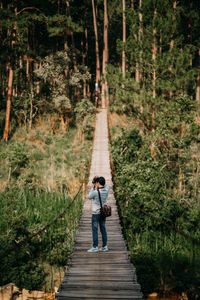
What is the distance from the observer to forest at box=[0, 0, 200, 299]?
6977mm

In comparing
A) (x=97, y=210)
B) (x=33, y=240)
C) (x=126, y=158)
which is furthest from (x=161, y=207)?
(x=97, y=210)

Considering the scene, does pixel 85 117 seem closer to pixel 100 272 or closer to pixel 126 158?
pixel 126 158

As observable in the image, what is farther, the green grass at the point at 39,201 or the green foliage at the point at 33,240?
the green grass at the point at 39,201

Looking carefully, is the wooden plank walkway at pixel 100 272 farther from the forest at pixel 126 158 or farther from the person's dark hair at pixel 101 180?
the person's dark hair at pixel 101 180

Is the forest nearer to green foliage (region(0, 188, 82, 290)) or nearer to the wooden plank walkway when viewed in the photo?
green foliage (region(0, 188, 82, 290))

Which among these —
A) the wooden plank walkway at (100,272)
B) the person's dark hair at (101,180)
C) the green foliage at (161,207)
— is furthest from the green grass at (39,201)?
the green foliage at (161,207)

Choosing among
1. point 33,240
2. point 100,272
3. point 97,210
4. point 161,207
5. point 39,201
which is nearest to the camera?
point 100,272

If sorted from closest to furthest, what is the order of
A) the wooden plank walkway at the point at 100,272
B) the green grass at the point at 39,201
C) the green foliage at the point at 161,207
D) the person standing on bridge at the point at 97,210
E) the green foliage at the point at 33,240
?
the wooden plank walkway at the point at 100,272 → the person standing on bridge at the point at 97,210 → the green foliage at the point at 161,207 → the green foliage at the point at 33,240 → the green grass at the point at 39,201

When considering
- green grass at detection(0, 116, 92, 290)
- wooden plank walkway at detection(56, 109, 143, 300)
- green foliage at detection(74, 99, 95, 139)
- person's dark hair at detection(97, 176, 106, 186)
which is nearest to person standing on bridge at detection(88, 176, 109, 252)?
person's dark hair at detection(97, 176, 106, 186)

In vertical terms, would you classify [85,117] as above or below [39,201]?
above

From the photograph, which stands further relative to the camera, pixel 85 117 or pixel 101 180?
pixel 85 117

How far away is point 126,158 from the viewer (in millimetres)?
12320

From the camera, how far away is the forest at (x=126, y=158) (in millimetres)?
6977

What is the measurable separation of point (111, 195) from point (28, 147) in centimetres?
790
